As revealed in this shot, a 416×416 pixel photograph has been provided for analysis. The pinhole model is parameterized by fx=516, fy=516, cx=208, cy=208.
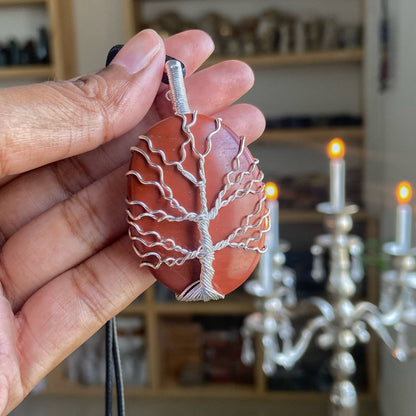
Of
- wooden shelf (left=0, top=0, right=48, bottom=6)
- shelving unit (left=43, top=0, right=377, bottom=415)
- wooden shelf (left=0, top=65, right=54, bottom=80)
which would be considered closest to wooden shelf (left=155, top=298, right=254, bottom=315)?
shelving unit (left=43, top=0, right=377, bottom=415)

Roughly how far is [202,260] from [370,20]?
1.77m

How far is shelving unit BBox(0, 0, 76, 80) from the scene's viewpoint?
211 cm

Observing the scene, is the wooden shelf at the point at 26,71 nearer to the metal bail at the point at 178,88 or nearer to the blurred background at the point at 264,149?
the blurred background at the point at 264,149

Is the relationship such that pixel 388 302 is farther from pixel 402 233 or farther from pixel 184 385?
pixel 184 385

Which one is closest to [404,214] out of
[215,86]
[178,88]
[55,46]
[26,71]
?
[215,86]

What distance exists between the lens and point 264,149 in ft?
7.48

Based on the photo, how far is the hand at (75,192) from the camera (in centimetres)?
63

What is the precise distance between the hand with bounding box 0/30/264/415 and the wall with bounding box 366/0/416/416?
1.07m

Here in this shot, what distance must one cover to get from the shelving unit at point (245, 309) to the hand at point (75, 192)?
1351 millimetres

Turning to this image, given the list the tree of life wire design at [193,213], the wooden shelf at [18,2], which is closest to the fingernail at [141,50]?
the tree of life wire design at [193,213]

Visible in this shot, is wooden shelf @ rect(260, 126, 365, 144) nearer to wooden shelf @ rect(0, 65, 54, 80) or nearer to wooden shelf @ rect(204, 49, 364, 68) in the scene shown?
wooden shelf @ rect(204, 49, 364, 68)

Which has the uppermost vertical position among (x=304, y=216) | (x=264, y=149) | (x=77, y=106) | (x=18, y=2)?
(x=18, y=2)

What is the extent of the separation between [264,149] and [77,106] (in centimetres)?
170

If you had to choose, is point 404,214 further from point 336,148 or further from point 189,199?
point 189,199
